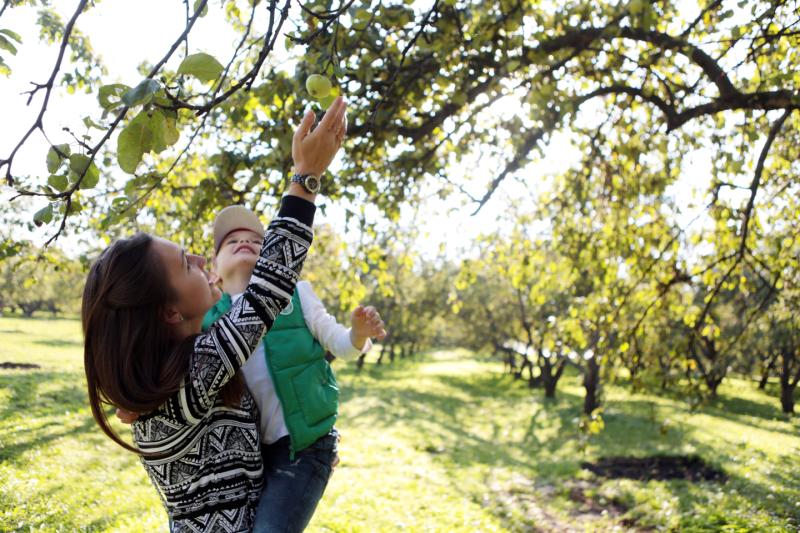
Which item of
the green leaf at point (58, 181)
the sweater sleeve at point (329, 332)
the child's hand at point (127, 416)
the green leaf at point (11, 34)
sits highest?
the green leaf at point (11, 34)

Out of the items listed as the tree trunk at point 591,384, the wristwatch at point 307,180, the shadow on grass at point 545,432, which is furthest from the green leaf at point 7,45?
the tree trunk at point 591,384

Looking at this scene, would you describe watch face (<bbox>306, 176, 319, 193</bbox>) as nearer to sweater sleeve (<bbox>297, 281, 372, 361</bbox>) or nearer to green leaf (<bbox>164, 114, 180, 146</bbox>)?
green leaf (<bbox>164, 114, 180, 146</bbox>)

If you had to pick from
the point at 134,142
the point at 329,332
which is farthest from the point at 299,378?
the point at 134,142

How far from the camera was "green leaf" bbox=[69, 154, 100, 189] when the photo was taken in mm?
1466

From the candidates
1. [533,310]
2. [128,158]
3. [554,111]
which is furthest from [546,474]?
[533,310]

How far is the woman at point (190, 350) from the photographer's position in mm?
1560

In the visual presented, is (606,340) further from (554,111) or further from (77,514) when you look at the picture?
(77,514)

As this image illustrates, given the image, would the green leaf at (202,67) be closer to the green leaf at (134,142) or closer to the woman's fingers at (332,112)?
the green leaf at (134,142)

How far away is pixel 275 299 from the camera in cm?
155

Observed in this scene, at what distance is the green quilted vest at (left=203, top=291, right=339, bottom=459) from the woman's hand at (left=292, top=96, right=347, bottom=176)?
0.70m

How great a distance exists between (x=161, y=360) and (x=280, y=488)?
549mm

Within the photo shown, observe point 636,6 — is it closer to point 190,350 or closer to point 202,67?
point 202,67

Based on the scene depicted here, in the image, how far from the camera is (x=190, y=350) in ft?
5.32

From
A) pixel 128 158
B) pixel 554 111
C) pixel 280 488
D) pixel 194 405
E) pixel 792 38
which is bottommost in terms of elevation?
pixel 280 488
